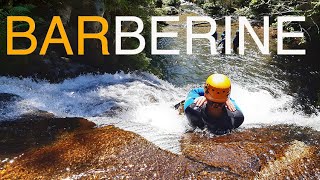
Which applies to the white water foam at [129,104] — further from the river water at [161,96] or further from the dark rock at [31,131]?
the dark rock at [31,131]

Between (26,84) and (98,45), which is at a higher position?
(98,45)

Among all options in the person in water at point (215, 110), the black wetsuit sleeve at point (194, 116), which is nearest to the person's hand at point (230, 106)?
the person in water at point (215, 110)

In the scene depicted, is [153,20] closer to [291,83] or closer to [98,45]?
[98,45]

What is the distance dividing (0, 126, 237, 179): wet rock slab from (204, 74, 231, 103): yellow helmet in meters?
1.78

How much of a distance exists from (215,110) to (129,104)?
9.75 feet

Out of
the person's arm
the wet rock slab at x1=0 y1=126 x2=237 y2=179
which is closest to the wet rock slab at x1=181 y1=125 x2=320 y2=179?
the wet rock slab at x1=0 y1=126 x2=237 y2=179

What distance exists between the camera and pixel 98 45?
43.8 feet

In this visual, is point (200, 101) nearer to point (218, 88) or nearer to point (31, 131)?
point (218, 88)

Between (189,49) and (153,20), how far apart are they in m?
5.35

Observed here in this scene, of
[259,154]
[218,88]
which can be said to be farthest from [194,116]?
[259,154]

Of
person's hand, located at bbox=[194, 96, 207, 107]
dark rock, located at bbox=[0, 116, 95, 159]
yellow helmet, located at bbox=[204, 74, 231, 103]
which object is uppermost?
yellow helmet, located at bbox=[204, 74, 231, 103]

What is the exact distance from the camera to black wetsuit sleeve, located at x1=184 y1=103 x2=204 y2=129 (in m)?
6.40

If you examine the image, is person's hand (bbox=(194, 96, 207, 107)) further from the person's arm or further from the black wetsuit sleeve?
the person's arm

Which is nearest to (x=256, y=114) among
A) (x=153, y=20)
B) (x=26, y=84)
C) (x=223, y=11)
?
(x=26, y=84)
